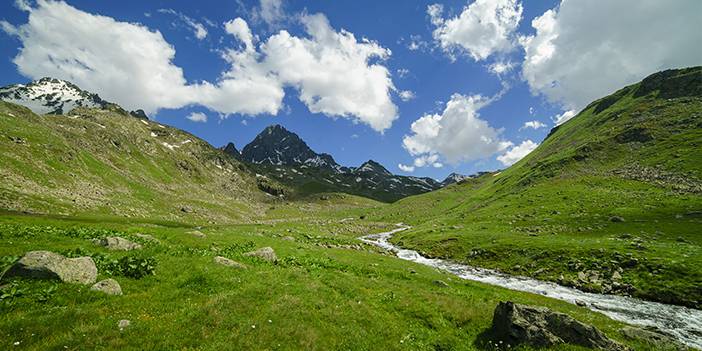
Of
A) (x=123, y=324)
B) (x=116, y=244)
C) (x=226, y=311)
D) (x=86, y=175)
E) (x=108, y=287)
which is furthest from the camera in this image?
(x=86, y=175)

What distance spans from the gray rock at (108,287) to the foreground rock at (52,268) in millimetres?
639

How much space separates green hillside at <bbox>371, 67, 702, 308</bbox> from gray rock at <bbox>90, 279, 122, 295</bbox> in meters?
46.2

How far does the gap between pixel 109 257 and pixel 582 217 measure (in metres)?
81.1

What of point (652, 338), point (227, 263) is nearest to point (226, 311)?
point (227, 263)

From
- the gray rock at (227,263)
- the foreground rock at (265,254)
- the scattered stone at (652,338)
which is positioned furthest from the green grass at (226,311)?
the foreground rock at (265,254)

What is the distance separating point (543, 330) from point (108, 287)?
21.8m

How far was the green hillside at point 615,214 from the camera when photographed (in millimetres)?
39938

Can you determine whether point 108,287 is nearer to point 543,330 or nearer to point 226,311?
point 226,311

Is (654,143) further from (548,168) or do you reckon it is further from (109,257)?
(109,257)

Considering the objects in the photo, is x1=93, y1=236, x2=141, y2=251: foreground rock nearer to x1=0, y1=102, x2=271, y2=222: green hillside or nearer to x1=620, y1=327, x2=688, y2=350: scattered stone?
x1=620, y1=327, x2=688, y2=350: scattered stone

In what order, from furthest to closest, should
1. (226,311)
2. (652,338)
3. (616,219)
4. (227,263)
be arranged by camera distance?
1. (616,219)
2. (227,263)
3. (652,338)
4. (226,311)

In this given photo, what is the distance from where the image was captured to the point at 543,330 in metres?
15.9

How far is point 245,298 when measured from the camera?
17.6m

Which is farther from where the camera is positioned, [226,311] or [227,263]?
[227,263]
